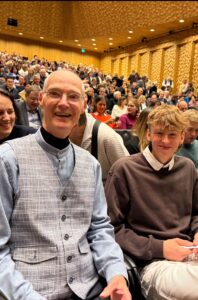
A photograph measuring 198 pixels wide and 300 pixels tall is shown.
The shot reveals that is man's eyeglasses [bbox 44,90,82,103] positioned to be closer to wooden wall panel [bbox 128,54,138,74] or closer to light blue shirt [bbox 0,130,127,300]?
light blue shirt [bbox 0,130,127,300]

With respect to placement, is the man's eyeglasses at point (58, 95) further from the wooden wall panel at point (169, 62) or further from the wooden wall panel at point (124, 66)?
the wooden wall panel at point (124, 66)

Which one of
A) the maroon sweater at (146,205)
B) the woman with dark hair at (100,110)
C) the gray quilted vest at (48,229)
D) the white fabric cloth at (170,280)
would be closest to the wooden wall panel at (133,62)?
the woman with dark hair at (100,110)

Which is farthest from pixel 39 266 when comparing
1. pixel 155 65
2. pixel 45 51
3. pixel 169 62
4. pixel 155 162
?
pixel 45 51

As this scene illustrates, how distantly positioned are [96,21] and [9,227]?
2050cm

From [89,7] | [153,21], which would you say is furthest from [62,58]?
[153,21]

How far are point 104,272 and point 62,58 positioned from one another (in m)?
24.4

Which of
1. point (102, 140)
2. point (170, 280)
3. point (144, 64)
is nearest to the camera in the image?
point (170, 280)

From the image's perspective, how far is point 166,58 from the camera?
1798 centimetres

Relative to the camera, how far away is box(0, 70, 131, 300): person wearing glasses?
1.13m

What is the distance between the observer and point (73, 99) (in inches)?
51.2

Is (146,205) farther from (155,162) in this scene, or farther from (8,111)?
(8,111)

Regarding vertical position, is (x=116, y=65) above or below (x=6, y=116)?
above

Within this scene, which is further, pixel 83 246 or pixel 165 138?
pixel 165 138

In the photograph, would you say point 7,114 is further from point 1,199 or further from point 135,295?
point 135,295
